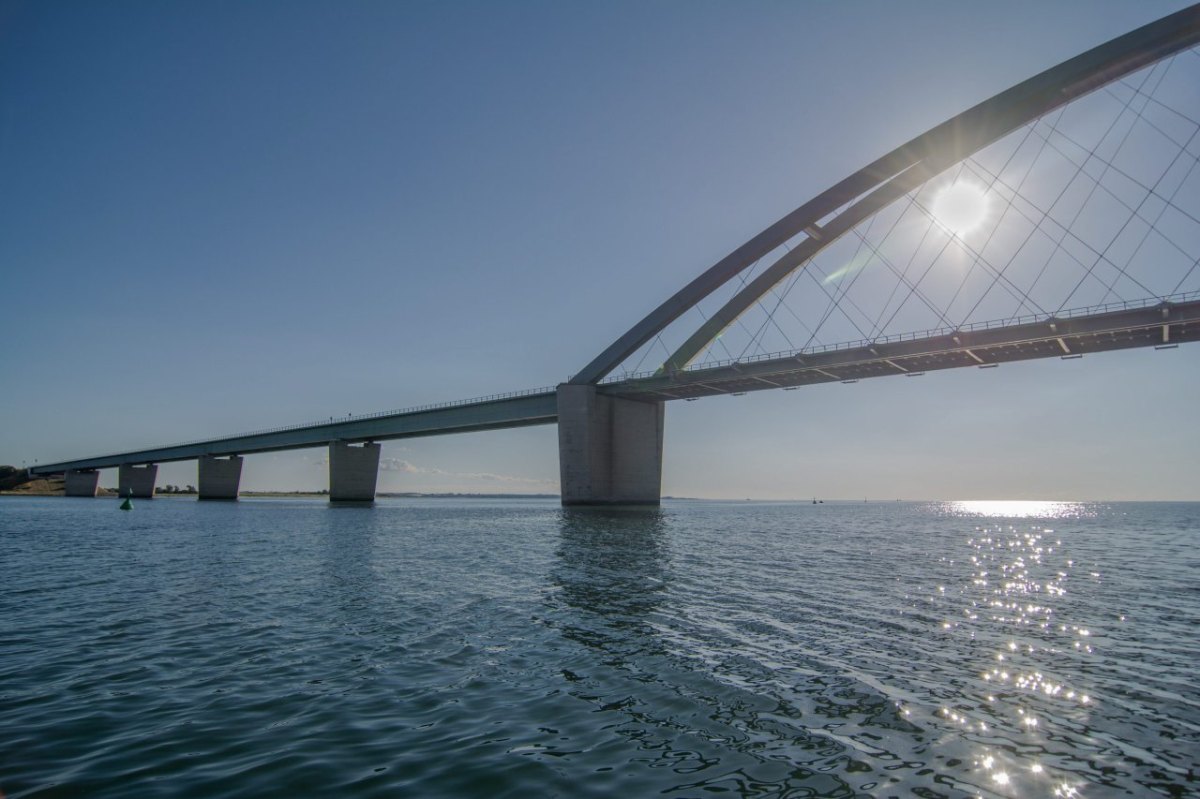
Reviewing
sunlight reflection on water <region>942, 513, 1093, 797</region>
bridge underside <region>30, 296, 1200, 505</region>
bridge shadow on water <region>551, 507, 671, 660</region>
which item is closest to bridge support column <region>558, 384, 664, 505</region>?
bridge underside <region>30, 296, 1200, 505</region>

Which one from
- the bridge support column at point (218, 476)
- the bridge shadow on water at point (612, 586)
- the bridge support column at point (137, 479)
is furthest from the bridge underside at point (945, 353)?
the bridge support column at point (137, 479)

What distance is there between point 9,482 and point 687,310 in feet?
639

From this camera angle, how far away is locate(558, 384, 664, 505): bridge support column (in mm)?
67250

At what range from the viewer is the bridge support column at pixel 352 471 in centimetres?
9494

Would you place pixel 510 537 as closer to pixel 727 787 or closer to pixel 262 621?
pixel 262 621

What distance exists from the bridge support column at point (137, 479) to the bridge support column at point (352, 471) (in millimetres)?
72092

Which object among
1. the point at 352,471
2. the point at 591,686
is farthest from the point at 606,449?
the point at 591,686

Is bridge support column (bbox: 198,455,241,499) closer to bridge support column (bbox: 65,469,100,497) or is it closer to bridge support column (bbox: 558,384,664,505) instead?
bridge support column (bbox: 65,469,100,497)

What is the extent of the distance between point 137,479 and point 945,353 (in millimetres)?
161986

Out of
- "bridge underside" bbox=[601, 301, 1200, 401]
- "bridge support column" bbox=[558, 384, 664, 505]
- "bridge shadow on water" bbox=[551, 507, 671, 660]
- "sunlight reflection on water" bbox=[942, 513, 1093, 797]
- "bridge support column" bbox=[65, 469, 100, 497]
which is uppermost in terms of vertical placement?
"bridge underside" bbox=[601, 301, 1200, 401]

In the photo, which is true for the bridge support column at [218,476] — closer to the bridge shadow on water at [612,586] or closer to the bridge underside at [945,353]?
the bridge underside at [945,353]

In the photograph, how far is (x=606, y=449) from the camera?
7031cm

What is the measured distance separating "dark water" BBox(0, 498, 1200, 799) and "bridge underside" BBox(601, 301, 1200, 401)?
1342 inches

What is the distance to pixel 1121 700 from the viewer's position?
24.3ft
